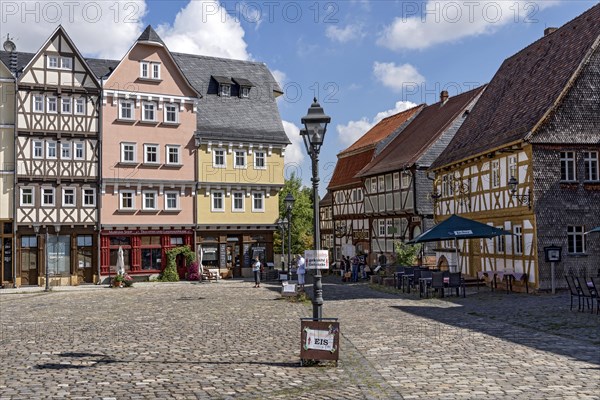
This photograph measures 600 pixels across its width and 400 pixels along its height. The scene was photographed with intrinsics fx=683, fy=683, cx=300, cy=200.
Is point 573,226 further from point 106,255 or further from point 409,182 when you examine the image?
point 106,255

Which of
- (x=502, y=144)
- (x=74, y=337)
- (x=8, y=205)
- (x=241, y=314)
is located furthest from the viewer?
(x=8, y=205)

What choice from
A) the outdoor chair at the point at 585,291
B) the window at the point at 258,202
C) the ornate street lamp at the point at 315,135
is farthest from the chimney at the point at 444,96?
the ornate street lamp at the point at 315,135

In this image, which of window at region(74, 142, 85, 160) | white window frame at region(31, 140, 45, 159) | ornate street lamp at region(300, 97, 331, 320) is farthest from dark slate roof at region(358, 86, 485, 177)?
ornate street lamp at region(300, 97, 331, 320)

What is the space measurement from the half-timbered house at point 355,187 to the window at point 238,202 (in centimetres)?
899

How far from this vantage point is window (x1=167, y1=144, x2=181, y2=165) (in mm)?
40781

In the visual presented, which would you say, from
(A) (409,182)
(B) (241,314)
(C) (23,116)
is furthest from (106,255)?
(B) (241,314)

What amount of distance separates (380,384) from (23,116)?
106 feet

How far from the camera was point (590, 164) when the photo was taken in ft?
83.8

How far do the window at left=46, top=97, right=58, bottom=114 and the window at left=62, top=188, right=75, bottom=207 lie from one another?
4372 mm

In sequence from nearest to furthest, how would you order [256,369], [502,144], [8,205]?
[256,369]
[502,144]
[8,205]

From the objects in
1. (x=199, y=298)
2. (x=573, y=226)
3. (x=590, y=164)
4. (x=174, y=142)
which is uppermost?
(x=174, y=142)

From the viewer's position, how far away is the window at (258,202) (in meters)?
43.1

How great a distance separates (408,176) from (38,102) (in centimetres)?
2135

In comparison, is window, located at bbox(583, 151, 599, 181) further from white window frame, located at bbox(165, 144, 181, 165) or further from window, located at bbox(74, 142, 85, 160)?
window, located at bbox(74, 142, 85, 160)
